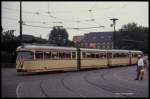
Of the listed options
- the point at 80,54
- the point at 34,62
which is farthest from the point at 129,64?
the point at 34,62

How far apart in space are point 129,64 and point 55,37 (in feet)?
136

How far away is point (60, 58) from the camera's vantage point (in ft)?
119

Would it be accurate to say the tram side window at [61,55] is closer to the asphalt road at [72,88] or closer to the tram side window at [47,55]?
the tram side window at [47,55]

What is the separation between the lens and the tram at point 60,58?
32.2 m

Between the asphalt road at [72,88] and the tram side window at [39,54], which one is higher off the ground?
the tram side window at [39,54]

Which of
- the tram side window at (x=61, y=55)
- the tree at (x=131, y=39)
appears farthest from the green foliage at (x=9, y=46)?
the tree at (x=131, y=39)

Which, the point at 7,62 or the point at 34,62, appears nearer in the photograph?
the point at 34,62

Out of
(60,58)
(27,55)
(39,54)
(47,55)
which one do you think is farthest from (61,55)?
(27,55)

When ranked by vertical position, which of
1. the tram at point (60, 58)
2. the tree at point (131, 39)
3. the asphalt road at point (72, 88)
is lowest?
the asphalt road at point (72, 88)

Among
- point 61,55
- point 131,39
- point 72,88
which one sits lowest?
point 72,88

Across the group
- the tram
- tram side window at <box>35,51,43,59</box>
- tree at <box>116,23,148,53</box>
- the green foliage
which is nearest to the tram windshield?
the tram

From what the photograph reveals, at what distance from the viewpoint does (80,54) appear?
4066cm

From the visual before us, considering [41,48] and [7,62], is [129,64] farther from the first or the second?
[41,48]

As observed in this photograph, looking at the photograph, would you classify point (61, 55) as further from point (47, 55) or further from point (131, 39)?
point (131, 39)
